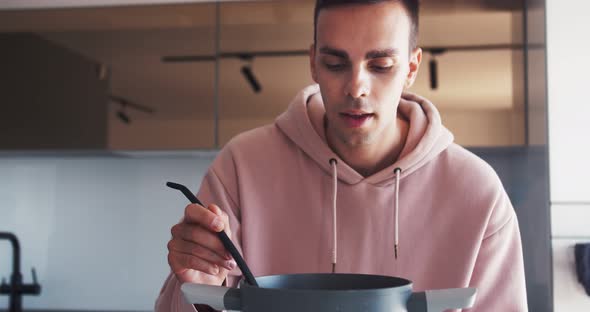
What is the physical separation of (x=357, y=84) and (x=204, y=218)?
37 centimetres

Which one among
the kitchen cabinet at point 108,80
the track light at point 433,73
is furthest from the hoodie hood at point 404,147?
the kitchen cabinet at point 108,80

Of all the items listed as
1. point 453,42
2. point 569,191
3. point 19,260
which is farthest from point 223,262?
point 19,260

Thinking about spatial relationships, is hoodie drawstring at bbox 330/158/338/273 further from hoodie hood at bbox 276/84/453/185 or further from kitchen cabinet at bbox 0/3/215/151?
kitchen cabinet at bbox 0/3/215/151

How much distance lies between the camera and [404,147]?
→ 4.15 feet

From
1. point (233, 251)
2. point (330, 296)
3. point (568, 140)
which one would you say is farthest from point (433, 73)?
point (330, 296)

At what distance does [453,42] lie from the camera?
9.16ft

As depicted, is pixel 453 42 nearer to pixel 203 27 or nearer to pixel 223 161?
pixel 203 27

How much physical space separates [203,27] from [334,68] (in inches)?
76.6

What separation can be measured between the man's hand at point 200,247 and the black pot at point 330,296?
0.12m

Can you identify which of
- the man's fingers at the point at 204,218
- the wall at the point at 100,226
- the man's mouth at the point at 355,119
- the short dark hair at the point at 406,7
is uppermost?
the short dark hair at the point at 406,7

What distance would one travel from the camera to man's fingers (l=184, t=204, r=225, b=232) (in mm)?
802

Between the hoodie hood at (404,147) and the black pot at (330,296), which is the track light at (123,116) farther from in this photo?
the black pot at (330,296)

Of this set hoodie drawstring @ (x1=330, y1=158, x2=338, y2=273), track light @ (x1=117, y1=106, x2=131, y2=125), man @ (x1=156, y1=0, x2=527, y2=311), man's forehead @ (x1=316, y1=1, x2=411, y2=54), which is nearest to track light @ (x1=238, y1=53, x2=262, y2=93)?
track light @ (x1=117, y1=106, x2=131, y2=125)

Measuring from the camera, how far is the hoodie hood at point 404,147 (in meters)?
1.24
